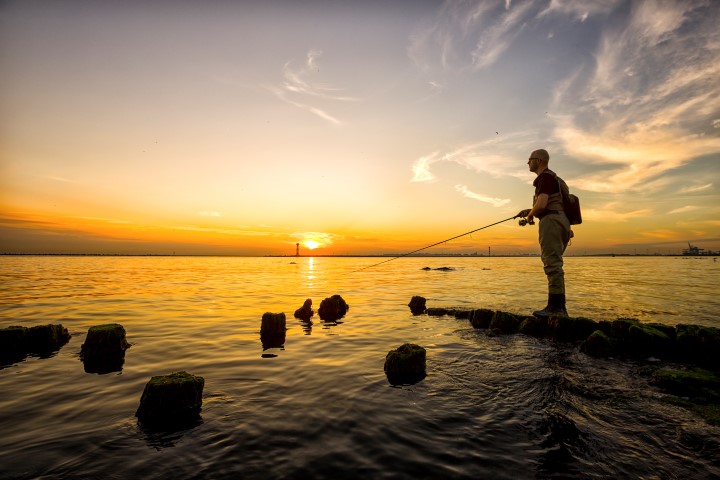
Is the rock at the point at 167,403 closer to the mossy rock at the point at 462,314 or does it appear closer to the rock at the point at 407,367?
the rock at the point at 407,367

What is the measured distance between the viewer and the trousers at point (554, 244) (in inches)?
404

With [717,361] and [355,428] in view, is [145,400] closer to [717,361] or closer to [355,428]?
[355,428]

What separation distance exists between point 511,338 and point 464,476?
23.7ft

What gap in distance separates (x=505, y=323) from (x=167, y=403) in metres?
9.66

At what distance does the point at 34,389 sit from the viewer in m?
6.66

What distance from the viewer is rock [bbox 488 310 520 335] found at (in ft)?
35.4

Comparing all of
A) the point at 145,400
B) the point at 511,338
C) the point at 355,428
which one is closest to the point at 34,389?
the point at 145,400

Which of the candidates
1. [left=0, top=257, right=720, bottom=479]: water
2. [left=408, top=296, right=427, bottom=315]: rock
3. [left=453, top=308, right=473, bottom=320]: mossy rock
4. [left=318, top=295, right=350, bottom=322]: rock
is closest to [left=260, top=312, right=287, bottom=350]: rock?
[left=0, top=257, right=720, bottom=479]: water

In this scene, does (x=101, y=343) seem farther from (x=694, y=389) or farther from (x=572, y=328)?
(x=572, y=328)

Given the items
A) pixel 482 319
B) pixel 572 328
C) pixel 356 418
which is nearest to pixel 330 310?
pixel 482 319

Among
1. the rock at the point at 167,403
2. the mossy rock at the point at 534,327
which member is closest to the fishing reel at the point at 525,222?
the mossy rock at the point at 534,327

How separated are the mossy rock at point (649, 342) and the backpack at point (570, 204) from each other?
151 inches

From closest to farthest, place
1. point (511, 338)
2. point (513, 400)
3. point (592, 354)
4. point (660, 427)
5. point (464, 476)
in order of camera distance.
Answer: point (464, 476) < point (660, 427) < point (513, 400) < point (592, 354) < point (511, 338)

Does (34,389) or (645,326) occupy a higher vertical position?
(645,326)
